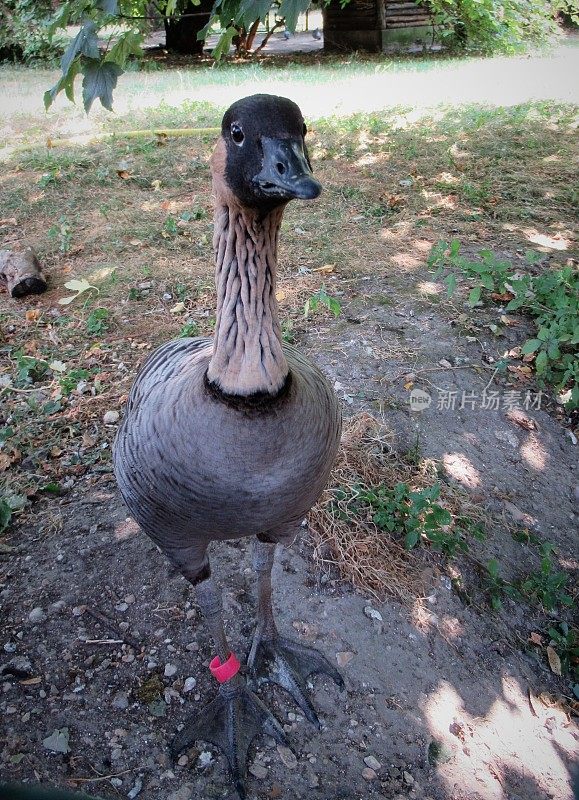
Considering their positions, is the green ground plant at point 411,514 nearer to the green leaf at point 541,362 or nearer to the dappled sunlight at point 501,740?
the dappled sunlight at point 501,740

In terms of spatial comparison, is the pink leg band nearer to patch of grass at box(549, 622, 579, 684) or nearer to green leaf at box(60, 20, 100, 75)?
patch of grass at box(549, 622, 579, 684)

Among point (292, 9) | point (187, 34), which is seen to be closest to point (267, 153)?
point (292, 9)

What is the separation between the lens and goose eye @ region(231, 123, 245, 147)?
6.00ft

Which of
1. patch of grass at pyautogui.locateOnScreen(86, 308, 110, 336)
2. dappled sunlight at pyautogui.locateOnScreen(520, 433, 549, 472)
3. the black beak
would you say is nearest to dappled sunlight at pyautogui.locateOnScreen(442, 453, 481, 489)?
dappled sunlight at pyautogui.locateOnScreen(520, 433, 549, 472)

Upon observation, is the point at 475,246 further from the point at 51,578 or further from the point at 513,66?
the point at 513,66

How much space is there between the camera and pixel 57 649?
9.74ft

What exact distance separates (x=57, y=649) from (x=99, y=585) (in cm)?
40

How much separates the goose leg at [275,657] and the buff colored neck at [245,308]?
3.73 ft

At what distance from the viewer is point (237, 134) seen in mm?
1849

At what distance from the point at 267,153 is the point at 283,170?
0.08 metres

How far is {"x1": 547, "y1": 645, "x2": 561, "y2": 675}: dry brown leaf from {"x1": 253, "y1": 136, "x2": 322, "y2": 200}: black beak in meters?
2.85

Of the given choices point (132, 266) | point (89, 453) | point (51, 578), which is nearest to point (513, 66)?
point (132, 266)

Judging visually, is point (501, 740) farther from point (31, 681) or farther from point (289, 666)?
point (31, 681)

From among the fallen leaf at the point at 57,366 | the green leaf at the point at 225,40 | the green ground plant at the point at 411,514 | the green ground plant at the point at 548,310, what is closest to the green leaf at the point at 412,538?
the green ground plant at the point at 411,514
